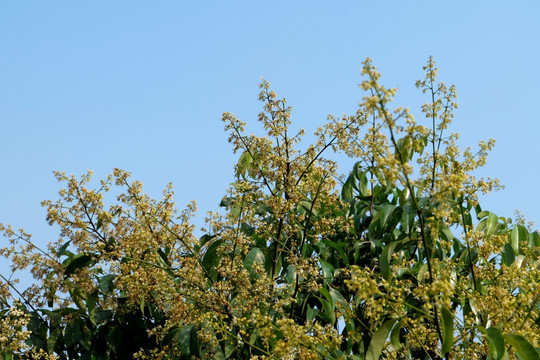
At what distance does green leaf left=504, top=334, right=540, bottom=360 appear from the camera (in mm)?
1752

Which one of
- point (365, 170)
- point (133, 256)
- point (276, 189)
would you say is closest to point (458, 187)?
point (276, 189)

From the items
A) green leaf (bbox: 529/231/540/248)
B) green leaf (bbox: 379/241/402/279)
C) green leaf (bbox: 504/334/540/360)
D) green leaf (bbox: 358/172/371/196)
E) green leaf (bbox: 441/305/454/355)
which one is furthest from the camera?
green leaf (bbox: 358/172/371/196)

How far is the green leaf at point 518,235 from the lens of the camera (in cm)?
321

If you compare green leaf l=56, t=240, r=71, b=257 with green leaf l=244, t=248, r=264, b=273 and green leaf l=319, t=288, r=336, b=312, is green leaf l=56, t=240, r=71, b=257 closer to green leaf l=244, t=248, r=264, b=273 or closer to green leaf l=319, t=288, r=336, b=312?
green leaf l=244, t=248, r=264, b=273

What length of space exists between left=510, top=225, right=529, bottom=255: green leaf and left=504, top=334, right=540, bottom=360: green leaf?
148 centimetres

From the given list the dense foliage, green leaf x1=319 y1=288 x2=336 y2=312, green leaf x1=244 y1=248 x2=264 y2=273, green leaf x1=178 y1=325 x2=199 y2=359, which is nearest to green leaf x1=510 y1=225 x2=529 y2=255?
the dense foliage

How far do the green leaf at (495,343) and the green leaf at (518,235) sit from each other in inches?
57.7

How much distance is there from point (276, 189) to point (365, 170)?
0.91 m

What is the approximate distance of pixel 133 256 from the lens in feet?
9.77

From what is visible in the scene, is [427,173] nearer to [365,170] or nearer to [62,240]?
[365,170]

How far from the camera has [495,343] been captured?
1.79m

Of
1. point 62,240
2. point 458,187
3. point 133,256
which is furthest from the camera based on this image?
point 62,240

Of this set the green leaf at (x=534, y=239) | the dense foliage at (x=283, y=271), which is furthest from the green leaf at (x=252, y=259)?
the green leaf at (x=534, y=239)

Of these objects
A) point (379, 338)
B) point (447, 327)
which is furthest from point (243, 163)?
point (447, 327)
